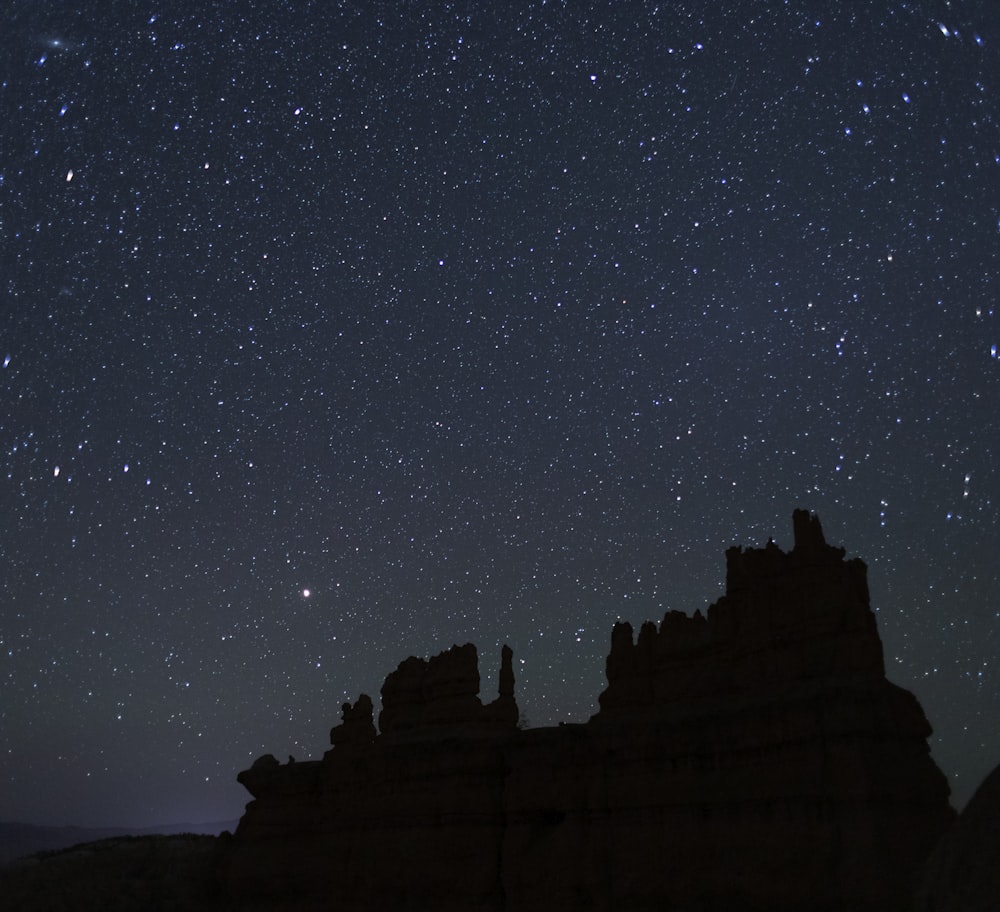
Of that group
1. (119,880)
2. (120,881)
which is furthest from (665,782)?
(119,880)

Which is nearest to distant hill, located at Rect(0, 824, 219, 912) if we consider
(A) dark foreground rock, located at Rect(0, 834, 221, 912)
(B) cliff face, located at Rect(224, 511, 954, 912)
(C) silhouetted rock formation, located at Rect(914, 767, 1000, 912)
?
(A) dark foreground rock, located at Rect(0, 834, 221, 912)

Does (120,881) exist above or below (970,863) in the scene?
below

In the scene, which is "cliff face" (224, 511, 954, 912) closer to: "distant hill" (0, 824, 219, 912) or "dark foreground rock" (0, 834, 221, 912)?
"dark foreground rock" (0, 834, 221, 912)

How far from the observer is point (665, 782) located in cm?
3094

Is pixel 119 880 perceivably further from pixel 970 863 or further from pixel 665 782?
pixel 970 863

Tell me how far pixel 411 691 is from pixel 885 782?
23328 mm

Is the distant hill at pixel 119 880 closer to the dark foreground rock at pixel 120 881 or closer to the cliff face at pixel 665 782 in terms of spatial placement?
the dark foreground rock at pixel 120 881

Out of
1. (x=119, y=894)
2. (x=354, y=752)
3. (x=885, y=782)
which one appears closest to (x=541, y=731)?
(x=354, y=752)

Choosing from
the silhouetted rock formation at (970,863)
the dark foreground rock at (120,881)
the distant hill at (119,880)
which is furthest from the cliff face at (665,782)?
the silhouetted rock formation at (970,863)

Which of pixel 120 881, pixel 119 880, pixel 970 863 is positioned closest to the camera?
pixel 970 863

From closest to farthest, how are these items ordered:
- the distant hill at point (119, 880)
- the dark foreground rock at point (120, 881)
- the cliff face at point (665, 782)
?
the cliff face at point (665, 782), the dark foreground rock at point (120, 881), the distant hill at point (119, 880)

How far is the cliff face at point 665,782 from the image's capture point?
25.7 meters

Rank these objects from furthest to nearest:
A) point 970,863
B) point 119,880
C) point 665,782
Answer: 1. point 119,880
2. point 665,782
3. point 970,863

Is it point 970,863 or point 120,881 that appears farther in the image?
point 120,881
